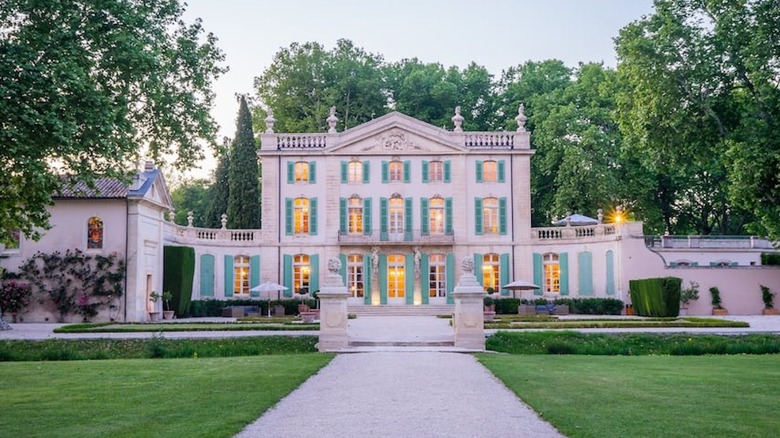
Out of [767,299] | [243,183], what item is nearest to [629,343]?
[767,299]

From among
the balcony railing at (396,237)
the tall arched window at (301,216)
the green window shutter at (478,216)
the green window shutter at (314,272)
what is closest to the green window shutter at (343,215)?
the balcony railing at (396,237)

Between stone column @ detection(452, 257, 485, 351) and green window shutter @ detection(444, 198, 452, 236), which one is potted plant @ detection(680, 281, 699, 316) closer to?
green window shutter @ detection(444, 198, 452, 236)

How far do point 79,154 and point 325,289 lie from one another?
6.10 metres

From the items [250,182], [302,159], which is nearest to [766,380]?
[302,159]

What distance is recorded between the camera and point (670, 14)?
17.0 m

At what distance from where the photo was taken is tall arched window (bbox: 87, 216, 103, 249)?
2677 cm

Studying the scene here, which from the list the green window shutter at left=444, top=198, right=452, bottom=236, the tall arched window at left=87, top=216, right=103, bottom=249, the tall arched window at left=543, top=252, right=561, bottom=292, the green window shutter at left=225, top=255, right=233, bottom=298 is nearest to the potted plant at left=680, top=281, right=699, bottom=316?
the tall arched window at left=543, top=252, right=561, bottom=292

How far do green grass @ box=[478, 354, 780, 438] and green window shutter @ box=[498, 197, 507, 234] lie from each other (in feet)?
69.2

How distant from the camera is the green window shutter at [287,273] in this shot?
34.7 metres

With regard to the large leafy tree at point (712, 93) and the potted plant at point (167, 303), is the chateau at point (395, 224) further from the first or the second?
the large leafy tree at point (712, 93)

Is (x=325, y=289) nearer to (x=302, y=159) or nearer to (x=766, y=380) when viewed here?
(x=766, y=380)

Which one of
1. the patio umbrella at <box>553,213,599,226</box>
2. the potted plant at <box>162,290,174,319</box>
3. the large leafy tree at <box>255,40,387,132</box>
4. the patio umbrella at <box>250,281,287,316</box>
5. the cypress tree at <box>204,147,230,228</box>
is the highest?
the large leafy tree at <box>255,40,387,132</box>

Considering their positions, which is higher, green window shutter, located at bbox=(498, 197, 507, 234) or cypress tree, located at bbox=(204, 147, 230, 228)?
cypress tree, located at bbox=(204, 147, 230, 228)

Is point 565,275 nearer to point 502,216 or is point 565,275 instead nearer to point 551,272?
point 551,272
